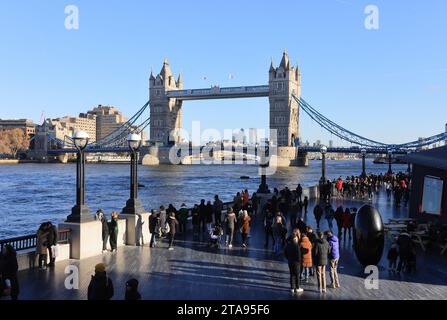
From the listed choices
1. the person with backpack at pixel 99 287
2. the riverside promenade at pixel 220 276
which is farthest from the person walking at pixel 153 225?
the person with backpack at pixel 99 287

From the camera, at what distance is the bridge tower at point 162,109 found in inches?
5832

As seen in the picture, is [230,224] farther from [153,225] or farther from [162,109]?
[162,109]

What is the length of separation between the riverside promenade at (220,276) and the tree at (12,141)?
170 meters

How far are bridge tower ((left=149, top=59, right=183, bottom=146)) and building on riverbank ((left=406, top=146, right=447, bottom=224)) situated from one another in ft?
426

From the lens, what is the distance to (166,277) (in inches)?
363

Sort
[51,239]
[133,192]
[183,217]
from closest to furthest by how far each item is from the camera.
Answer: [51,239], [133,192], [183,217]

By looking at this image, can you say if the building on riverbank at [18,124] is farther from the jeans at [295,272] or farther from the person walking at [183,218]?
the jeans at [295,272]

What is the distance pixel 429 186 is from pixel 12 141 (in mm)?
179611

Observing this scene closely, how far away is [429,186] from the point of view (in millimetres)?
14602

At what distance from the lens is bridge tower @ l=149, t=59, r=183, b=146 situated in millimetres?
148125

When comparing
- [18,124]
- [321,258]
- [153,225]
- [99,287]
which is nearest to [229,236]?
Result: [153,225]

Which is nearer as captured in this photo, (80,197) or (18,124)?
(80,197)
